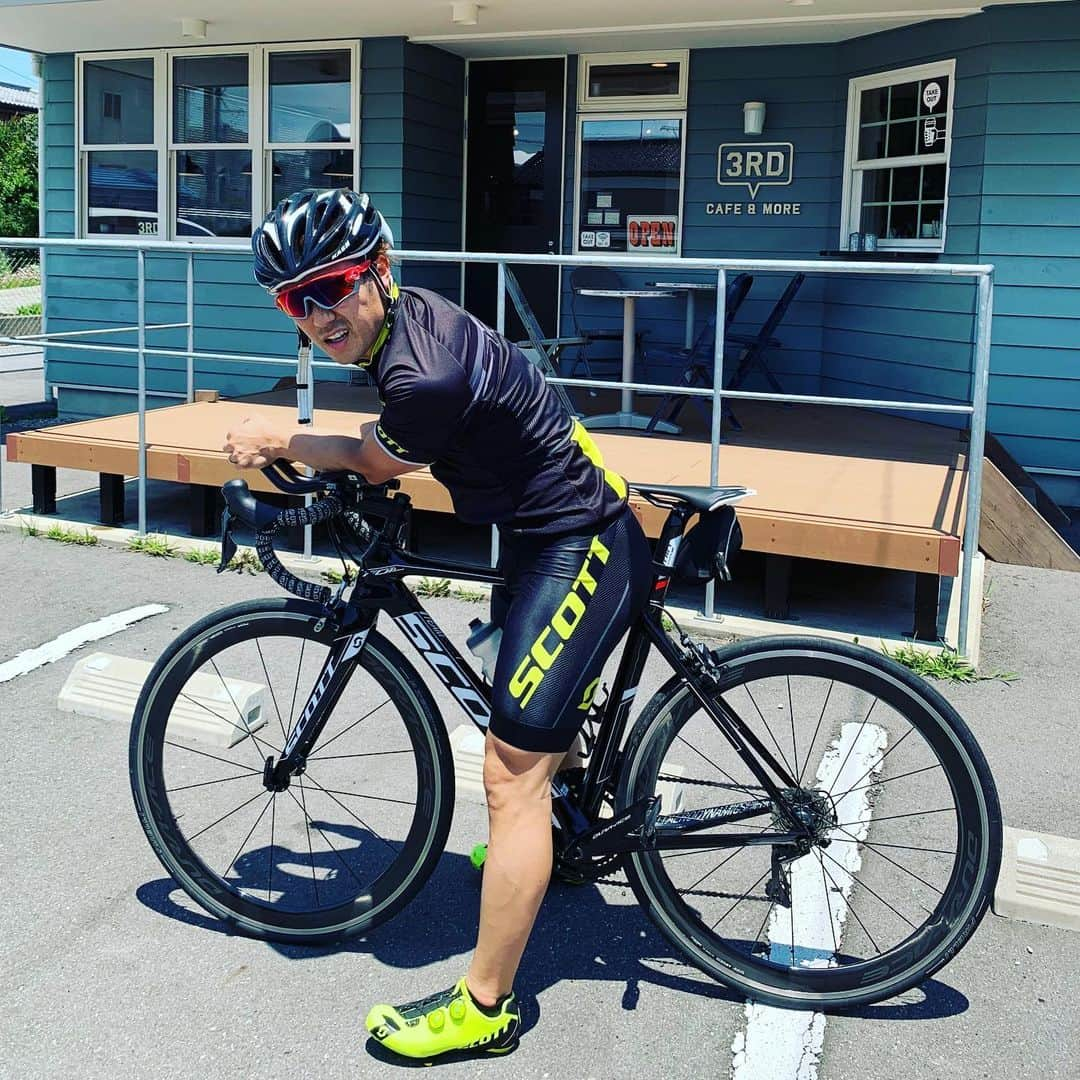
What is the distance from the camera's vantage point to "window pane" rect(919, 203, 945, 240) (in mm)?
8406

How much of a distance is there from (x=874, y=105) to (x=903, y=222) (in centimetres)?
85

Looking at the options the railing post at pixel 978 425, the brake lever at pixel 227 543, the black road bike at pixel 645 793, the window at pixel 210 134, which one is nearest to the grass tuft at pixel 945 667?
the railing post at pixel 978 425

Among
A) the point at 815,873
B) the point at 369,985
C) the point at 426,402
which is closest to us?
the point at 426,402

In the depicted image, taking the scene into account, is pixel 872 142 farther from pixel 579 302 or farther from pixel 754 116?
pixel 579 302

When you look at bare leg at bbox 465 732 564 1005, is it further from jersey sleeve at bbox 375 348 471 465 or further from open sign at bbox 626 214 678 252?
open sign at bbox 626 214 678 252

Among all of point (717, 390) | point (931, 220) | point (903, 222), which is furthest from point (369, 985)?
point (903, 222)

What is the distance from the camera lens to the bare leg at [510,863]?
257 centimetres

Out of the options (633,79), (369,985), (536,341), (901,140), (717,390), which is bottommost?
(369,985)

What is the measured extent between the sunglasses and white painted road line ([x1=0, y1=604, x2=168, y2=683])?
2.89m

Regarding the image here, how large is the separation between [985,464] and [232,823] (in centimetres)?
438

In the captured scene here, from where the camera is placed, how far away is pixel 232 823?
3.65 meters

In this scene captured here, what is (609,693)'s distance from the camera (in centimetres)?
291

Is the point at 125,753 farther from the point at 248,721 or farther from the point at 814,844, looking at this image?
the point at 814,844

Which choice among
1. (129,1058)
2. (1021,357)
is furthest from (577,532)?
(1021,357)
